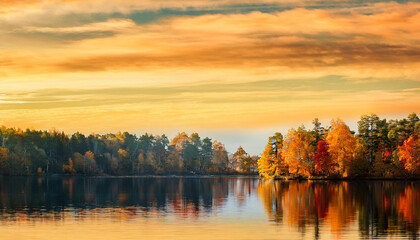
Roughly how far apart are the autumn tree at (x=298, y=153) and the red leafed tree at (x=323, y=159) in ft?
9.58

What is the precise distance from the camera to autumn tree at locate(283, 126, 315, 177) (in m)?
146

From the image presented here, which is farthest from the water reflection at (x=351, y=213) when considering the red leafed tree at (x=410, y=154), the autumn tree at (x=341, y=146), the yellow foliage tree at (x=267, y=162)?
the yellow foliage tree at (x=267, y=162)

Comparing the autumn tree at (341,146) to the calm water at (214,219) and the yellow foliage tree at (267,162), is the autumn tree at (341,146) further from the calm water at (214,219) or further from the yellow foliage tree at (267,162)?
the calm water at (214,219)

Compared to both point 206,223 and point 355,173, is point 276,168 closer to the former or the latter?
point 355,173

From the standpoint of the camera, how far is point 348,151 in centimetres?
14350

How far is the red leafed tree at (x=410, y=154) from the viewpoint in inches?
5630

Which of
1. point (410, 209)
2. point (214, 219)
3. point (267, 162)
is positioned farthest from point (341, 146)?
point (214, 219)

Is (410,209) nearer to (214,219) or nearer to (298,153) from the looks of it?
(214,219)

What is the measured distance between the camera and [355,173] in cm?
14850

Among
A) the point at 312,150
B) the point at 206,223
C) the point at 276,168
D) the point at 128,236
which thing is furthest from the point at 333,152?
the point at 128,236

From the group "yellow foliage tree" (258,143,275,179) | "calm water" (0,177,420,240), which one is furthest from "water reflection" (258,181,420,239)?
"yellow foliage tree" (258,143,275,179)

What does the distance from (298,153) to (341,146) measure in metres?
11.3

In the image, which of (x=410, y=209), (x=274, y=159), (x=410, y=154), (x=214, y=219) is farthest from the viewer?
(x=274, y=159)

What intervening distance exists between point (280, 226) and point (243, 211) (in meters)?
13.9
